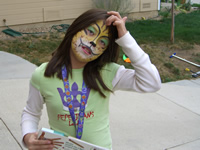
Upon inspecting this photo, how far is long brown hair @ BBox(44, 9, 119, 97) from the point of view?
155 centimetres

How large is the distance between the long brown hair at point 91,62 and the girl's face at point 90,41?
27 mm

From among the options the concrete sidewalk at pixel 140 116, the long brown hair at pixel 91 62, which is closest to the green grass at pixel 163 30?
the concrete sidewalk at pixel 140 116

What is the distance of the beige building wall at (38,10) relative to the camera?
7973 millimetres

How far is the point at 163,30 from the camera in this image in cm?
909

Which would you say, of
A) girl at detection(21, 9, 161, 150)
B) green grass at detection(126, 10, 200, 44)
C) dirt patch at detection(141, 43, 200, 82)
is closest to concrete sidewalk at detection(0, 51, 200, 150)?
dirt patch at detection(141, 43, 200, 82)

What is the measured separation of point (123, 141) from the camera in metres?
3.37

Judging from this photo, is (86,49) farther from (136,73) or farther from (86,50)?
(136,73)

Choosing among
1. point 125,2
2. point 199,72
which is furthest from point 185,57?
point 125,2

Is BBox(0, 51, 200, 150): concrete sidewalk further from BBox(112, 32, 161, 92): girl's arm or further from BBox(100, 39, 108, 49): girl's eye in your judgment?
BBox(100, 39, 108, 49): girl's eye

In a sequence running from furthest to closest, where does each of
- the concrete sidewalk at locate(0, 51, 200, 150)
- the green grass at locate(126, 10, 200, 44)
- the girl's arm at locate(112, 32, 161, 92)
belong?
1. the green grass at locate(126, 10, 200, 44)
2. the concrete sidewalk at locate(0, 51, 200, 150)
3. the girl's arm at locate(112, 32, 161, 92)

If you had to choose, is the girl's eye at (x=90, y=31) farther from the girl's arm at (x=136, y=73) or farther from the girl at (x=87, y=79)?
the girl's arm at (x=136, y=73)

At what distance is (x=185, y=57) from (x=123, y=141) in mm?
4294

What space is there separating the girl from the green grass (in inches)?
245

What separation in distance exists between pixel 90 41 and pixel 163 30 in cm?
791
